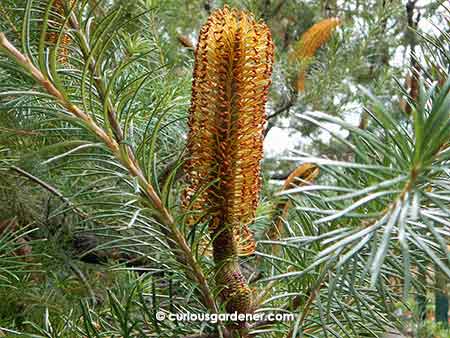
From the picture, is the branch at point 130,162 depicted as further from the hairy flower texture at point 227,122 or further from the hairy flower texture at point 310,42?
the hairy flower texture at point 310,42

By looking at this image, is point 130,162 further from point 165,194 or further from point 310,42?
point 310,42

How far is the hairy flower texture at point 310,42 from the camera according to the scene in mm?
815

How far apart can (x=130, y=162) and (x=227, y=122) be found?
0.19 ft

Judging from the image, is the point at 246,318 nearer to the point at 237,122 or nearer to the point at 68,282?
the point at 237,122

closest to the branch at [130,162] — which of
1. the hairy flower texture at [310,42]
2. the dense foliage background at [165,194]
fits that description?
the dense foliage background at [165,194]

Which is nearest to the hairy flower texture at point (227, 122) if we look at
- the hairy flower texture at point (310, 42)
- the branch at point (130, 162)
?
the branch at point (130, 162)

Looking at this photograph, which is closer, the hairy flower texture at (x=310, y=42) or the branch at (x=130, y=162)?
the branch at (x=130, y=162)

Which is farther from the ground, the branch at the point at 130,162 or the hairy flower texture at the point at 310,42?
the hairy flower texture at the point at 310,42

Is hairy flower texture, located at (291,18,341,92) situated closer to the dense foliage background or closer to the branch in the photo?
the dense foliage background

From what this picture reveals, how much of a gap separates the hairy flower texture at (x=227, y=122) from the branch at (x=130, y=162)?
0.04 ft

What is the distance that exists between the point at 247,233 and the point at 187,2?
34.5 inches

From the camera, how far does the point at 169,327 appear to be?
354mm

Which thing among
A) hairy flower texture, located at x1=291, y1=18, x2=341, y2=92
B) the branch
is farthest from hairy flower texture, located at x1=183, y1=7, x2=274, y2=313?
hairy flower texture, located at x1=291, y1=18, x2=341, y2=92

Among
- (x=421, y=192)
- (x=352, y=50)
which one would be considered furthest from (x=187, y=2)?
(x=421, y=192)
